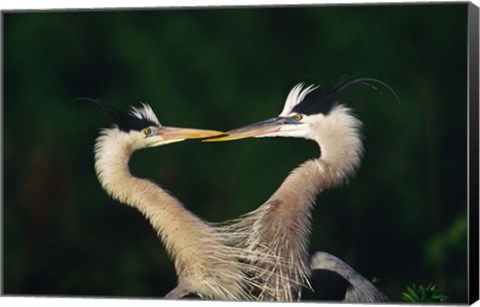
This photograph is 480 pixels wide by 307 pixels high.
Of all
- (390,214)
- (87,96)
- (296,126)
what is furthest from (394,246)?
(87,96)

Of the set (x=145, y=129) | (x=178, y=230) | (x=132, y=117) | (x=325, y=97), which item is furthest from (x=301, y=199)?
(x=132, y=117)

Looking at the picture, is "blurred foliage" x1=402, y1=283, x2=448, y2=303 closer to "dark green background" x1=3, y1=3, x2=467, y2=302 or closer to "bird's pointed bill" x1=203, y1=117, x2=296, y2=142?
"dark green background" x1=3, y1=3, x2=467, y2=302

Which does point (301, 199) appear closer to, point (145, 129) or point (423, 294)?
point (423, 294)

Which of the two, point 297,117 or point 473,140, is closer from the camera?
point 473,140

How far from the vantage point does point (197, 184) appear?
8.95 metres

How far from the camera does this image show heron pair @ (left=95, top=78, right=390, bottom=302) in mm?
8719

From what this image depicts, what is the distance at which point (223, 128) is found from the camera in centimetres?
893

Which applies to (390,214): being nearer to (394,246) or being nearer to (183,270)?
(394,246)

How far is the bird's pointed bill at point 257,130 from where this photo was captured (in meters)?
Answer: 8.84

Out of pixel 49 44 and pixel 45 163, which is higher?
pixel 49 44

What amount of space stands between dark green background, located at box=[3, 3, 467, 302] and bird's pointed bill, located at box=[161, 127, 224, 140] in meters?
0.04

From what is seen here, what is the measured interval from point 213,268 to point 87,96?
55.1 inches

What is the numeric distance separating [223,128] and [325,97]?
2.25 ft

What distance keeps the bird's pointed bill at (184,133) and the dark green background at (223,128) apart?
0.13 ft
